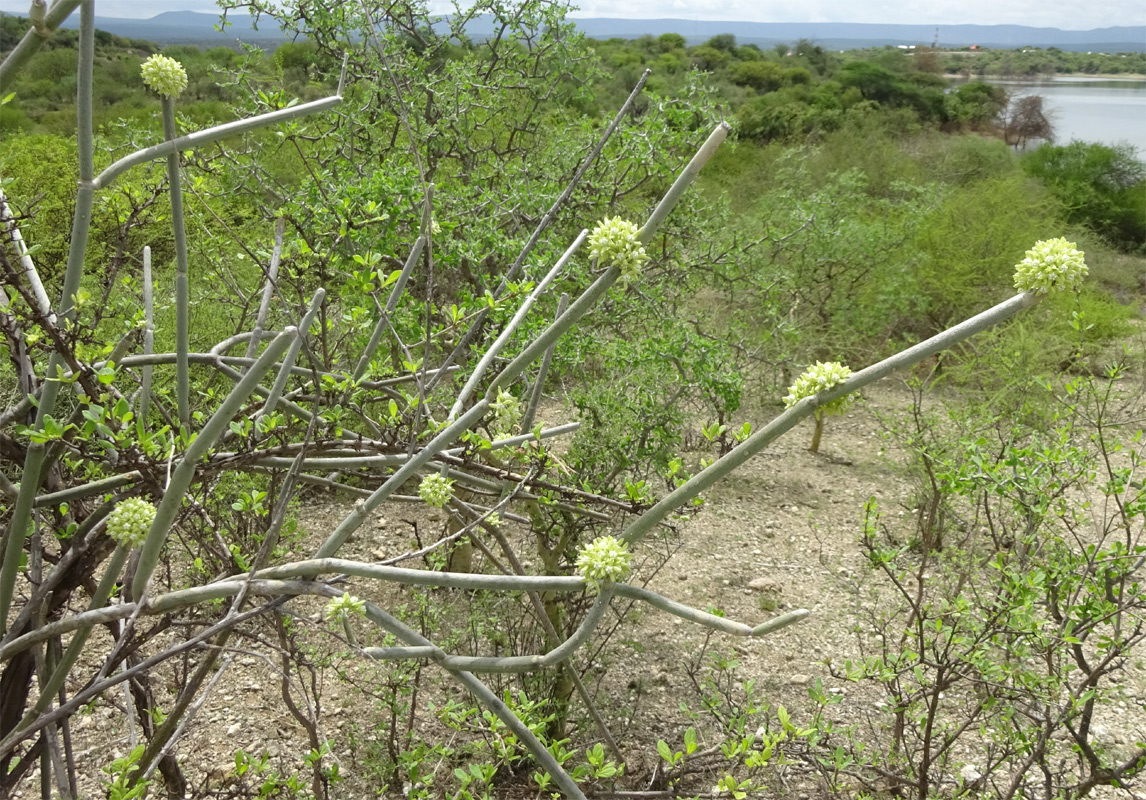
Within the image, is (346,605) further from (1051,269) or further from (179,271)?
(1051,269)

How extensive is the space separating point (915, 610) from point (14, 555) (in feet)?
6.72

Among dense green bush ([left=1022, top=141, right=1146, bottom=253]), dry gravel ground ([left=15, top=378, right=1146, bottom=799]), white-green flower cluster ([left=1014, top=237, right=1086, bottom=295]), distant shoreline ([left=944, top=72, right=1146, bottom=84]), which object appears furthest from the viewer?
distant shoreline ([left=944, top=72, right=1146, bottom=84])

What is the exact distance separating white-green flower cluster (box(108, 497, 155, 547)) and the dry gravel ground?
0.94m

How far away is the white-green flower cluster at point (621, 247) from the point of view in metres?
0.99

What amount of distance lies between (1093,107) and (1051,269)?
16079mm

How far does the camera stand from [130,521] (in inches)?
40.8

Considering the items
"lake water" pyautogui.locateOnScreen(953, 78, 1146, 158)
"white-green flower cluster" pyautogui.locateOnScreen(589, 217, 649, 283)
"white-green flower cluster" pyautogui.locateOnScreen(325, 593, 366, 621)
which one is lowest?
"white-green flower cluster" pyautogui.locateOnScreen(325, 593, 366, 621)

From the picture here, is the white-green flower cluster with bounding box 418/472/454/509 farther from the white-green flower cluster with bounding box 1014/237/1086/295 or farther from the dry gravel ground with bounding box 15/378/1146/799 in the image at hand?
the dry gravel ground with bounding box 15/378/1146/799

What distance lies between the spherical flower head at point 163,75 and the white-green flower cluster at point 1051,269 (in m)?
1.19

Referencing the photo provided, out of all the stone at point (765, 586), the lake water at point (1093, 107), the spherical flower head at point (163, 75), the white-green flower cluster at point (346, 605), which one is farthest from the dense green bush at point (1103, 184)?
the white-green flower cluster at point (346, 605)

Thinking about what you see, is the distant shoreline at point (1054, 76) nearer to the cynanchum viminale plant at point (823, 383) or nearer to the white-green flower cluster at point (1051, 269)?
the white-green flower cluster at point (1051, 269)

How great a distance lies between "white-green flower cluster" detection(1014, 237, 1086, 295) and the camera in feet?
2.92

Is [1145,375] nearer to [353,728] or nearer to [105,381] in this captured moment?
[353,728]

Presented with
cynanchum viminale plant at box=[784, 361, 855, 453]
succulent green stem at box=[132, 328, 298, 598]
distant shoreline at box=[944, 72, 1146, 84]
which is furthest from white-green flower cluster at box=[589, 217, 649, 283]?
distant shoreline at box=[944, 72, 1146, 84]
